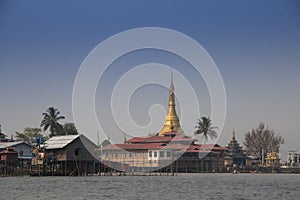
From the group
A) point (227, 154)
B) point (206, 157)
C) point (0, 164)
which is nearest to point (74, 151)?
point (0, 164)

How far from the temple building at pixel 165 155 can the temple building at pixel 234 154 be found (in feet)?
26.4

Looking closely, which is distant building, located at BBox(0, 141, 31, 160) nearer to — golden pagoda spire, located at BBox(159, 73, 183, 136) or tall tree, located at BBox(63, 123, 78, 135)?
tall tree, located at BBox(63, 123, 78, 135)

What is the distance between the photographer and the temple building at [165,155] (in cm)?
9806

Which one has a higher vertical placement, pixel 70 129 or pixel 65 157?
pixel 70 129

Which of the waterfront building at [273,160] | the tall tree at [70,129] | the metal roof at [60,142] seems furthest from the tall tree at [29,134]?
the waterfront building at [273,160]

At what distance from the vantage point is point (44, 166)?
73812mm

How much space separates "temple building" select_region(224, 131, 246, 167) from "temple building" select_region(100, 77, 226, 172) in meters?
8.05

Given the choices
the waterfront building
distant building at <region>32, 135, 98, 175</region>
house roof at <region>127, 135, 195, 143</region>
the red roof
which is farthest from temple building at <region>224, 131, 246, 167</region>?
distant building at <region>32, 135, 98, 175</region>

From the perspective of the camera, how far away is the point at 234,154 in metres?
117

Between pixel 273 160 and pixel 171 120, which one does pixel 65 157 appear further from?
pixel 273 160

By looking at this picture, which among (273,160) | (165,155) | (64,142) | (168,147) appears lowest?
(273,160)

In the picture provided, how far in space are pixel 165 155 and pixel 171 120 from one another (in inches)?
992

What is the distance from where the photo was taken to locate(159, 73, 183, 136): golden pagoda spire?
119 meters

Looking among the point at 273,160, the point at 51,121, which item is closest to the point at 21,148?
the point at 51,121
